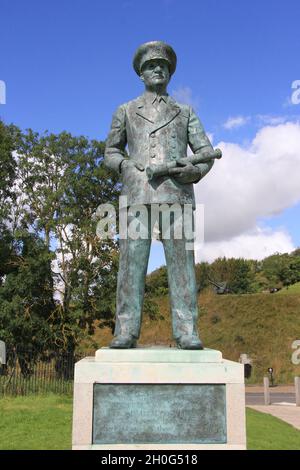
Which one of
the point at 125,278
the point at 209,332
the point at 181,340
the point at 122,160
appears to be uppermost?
the point at 122,160

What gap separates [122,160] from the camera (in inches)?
190

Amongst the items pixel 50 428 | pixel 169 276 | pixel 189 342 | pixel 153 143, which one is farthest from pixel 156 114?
pixel 50 428

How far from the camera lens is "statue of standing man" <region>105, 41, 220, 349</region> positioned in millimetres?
4457

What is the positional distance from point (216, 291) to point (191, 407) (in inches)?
1789

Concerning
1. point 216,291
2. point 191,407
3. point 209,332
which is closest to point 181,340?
point 191,407

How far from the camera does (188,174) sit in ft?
14.8

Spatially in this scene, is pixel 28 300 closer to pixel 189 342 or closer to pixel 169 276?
pixel 169 276

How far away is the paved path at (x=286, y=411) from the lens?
12945mm

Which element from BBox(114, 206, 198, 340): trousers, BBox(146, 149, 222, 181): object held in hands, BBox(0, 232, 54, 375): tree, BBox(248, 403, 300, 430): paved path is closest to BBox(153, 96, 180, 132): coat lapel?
BBox(146, 149, 222, 181): object held in hands

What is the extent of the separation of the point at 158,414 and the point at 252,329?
109 ft

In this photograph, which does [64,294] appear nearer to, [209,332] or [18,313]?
[18,313]

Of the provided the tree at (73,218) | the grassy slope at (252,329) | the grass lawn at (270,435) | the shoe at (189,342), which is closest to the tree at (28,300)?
the tree at (73,218)

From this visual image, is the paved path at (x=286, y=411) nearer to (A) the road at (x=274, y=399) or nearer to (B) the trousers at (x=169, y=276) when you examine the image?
(A) the road at (x=274, y=399)

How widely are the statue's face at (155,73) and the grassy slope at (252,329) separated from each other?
26440mm
